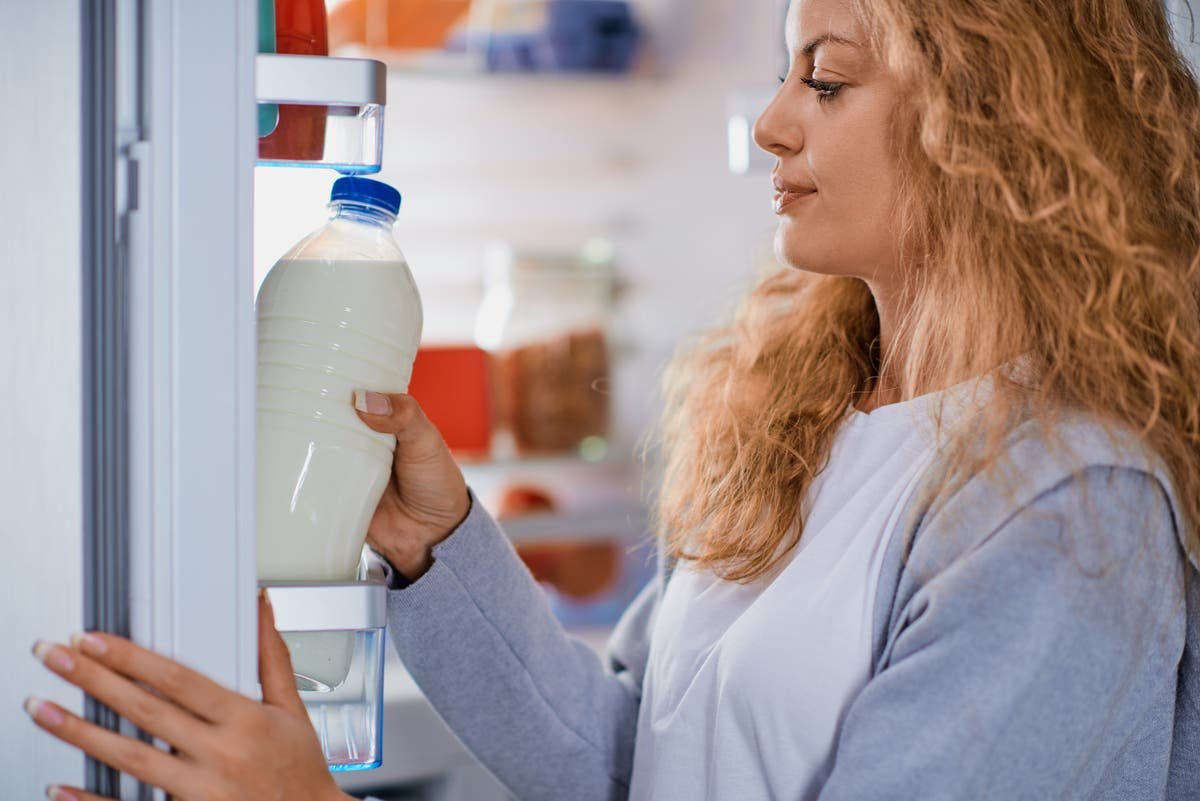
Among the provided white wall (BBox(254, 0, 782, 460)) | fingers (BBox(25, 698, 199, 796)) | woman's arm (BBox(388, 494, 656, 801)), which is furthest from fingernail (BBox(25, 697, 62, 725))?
white wall (BBox(254, 0, 782, 460))

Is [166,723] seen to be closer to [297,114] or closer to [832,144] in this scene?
[297,114]

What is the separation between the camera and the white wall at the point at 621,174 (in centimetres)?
199

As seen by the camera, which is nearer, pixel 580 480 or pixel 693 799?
pixel 693 799

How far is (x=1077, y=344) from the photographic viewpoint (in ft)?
2.48

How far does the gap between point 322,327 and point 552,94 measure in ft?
5.19

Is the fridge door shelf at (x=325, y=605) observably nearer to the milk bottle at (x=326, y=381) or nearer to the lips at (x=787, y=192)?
the milk bottle at (x=326, y=381)

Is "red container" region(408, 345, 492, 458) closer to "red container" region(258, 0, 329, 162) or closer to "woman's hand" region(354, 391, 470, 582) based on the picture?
"woman's hand" region(354, 391, 470, 582)

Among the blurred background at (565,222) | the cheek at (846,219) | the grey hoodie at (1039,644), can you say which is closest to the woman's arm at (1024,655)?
the grey hoodie at (1039,644)

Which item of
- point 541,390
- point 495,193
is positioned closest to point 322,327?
point 541,390

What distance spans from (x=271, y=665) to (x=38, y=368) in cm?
19

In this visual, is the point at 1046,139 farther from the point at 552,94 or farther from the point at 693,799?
the point at 552,94

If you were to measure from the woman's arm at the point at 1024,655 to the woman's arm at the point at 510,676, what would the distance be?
0.31 metres

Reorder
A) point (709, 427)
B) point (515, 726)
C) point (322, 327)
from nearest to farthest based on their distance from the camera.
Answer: point (322, 327), point (515, 726), point (709, 427)

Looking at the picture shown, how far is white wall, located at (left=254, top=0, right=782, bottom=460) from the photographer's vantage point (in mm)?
1992
